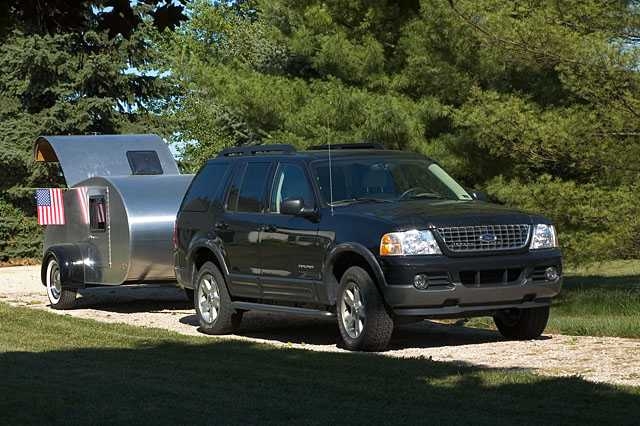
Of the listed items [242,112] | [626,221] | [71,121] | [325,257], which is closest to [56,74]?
[71,121]

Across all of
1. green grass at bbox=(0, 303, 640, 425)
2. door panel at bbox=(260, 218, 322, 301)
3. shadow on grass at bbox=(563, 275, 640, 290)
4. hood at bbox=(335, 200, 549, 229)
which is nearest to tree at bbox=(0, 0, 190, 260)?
shadow on grass at bbox=(563, 275, 640, 290)

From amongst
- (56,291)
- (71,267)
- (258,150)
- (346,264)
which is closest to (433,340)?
(346,264)

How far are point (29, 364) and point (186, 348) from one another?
67.0 inches

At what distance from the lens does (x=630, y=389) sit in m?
8.88

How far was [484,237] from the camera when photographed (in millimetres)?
12125

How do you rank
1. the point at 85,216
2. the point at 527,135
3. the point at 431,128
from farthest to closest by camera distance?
the point at 431,128
the point at 527,135
the point at 85,216

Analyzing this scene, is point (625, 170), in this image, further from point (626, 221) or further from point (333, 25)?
point (333, 25)

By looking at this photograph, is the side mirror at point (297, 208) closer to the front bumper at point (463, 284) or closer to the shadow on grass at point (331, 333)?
the shadow on grass at point (331, 333)

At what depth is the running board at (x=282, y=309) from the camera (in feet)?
42.4

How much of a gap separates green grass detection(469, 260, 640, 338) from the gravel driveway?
44cm

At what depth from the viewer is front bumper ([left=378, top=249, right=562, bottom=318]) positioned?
11812mm

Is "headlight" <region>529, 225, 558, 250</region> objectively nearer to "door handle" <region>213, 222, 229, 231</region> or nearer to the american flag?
"door handle" <region>213, 222, 229, 231</region>

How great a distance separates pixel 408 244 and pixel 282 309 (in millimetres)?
2158

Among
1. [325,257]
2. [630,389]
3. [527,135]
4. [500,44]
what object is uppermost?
[500,44]
